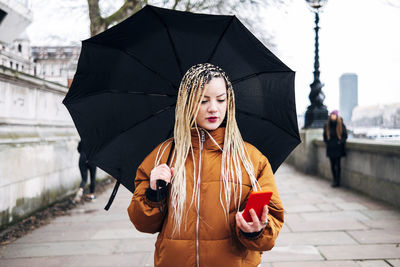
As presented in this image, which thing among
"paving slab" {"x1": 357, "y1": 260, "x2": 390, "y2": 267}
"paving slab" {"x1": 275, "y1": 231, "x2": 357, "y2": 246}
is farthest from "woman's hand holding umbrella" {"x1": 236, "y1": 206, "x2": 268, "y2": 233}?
"paving slab" {"x1": 275, "y1": 231, "x2": 357, "y2": 246}

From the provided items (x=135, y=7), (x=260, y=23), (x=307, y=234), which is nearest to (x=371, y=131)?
(x=307, y=234)

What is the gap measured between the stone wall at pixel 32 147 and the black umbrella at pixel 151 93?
3.55 metres

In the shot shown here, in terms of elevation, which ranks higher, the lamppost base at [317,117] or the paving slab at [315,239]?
the lamppost base at [317,117]

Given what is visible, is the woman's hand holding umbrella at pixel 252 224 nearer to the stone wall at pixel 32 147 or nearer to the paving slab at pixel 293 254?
the paving slab at pixel 293 254

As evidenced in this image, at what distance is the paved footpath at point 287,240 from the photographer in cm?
392

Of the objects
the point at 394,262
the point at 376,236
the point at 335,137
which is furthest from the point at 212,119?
the point at 335,137

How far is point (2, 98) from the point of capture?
5.32 m

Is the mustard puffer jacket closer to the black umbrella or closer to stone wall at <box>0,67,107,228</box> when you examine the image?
the black umbrella

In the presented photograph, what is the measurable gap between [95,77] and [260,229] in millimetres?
1367

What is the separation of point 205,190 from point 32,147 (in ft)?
16.9

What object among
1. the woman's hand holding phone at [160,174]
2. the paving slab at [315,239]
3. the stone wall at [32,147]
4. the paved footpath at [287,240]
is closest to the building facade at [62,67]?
the stone wall at [32,147]

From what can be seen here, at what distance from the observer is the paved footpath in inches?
154

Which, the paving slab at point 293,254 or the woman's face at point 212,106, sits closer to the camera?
the woman's face at point 212,106

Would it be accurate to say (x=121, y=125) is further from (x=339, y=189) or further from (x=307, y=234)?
(x=339, y=189)
